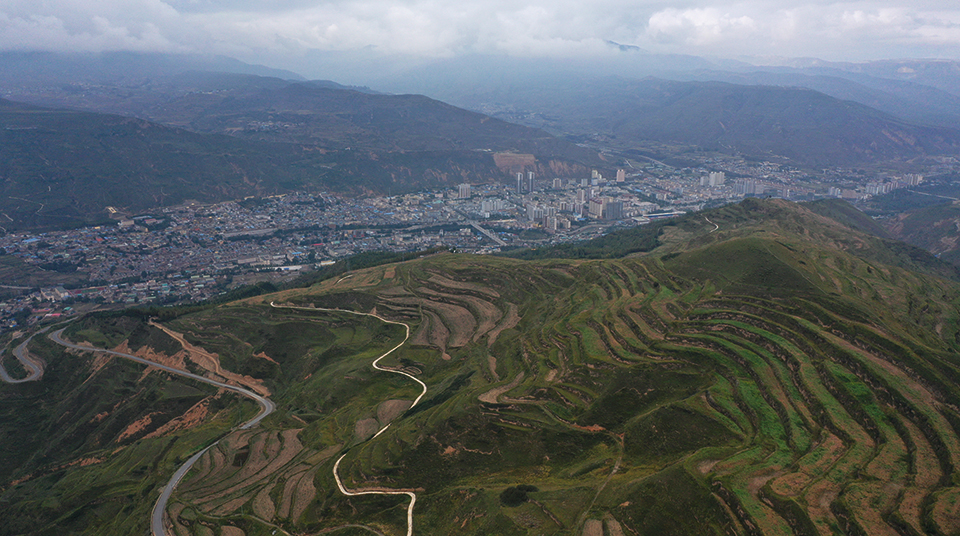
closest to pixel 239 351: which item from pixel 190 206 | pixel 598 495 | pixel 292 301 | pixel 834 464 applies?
pixel 292 301

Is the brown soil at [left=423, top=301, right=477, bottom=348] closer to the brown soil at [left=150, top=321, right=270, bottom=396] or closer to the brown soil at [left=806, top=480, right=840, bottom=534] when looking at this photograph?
the brown soil at [left=150, top=321, right=270, bottom=396]

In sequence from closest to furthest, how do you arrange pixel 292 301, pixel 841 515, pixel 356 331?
pixel 841 515 → pixel 356 331 → pixel 292 301

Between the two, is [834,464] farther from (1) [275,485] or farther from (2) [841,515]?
(1) [275,485]

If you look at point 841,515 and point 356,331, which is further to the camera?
point 356,331

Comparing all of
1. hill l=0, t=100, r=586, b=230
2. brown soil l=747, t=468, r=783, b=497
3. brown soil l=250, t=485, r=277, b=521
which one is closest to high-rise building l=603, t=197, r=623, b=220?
hill l=0, t=100, r=586, b=230

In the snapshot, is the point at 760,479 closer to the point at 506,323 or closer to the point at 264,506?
the point at 264,506

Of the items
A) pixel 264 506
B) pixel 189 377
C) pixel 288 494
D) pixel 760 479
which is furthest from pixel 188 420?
pixel 760 479

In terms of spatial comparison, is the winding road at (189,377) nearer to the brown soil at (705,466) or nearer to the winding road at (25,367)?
the winding road at (25,367)
